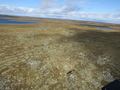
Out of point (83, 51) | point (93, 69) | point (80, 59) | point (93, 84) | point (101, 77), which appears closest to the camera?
point (93, 84)

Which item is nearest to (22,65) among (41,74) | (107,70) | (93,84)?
(41,74)

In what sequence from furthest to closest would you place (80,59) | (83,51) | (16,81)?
(83,51)
(80,59)
(16,81)

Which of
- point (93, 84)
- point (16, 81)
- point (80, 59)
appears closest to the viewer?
point (16, 81)

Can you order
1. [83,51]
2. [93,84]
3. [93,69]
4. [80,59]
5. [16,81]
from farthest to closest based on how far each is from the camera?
[83,51] → [80,59] → [93,69] → [93,84] → [16,81]

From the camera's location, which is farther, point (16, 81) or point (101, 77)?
point (101, 77)

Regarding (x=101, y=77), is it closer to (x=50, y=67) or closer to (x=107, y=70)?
(x=107, y=70)

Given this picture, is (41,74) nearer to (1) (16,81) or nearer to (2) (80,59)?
(1) (16,81)

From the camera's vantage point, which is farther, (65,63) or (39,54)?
(39,54)

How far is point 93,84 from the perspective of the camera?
62.5 feet

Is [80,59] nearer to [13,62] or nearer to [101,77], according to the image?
[101,77]

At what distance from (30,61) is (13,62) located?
2.91 m

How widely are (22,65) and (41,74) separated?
401 centimetres

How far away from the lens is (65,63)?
80.4 feet

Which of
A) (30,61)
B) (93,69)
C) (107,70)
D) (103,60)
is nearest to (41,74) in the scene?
(30,61)
